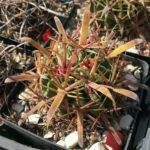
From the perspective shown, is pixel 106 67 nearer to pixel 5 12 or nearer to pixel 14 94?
pixel 14 94

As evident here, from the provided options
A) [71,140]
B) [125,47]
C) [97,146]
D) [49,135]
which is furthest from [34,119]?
[125,47]

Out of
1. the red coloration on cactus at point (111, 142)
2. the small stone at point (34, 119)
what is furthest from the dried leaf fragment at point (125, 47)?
the small stone at point (34, 119)

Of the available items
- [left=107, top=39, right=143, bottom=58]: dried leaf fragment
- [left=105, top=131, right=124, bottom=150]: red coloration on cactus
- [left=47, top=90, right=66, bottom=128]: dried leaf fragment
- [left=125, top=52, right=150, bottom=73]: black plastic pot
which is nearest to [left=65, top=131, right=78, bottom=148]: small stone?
[left=105, top=131, right=124, bottom=150]: red coloration on cactus

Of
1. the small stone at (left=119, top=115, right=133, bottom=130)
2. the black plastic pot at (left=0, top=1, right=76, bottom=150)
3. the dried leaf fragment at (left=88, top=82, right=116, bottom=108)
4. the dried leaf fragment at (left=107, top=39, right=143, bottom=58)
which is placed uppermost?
the dried leaf fragment at (left=107, top=39, right=143, bottom=58)

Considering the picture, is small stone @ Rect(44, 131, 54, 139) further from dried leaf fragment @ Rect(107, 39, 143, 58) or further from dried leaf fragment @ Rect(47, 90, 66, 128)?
dried leaf fragment @ Rect(107, 39, 143, 58)

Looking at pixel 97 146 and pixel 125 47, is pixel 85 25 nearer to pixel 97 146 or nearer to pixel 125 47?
pixel 125 47

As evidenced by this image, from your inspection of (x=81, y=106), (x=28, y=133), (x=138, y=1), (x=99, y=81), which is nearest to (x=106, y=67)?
(x=99, y=81)

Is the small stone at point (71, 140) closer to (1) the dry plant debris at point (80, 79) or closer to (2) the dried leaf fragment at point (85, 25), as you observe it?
(1) the dry plant debris at point (80, 79)

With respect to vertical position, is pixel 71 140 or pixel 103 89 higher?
pixel 103 89

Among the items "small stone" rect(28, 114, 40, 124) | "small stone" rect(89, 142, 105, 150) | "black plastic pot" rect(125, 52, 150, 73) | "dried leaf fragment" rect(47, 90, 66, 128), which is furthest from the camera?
"black plastic pot" rect(125, 52, 150, 73)
